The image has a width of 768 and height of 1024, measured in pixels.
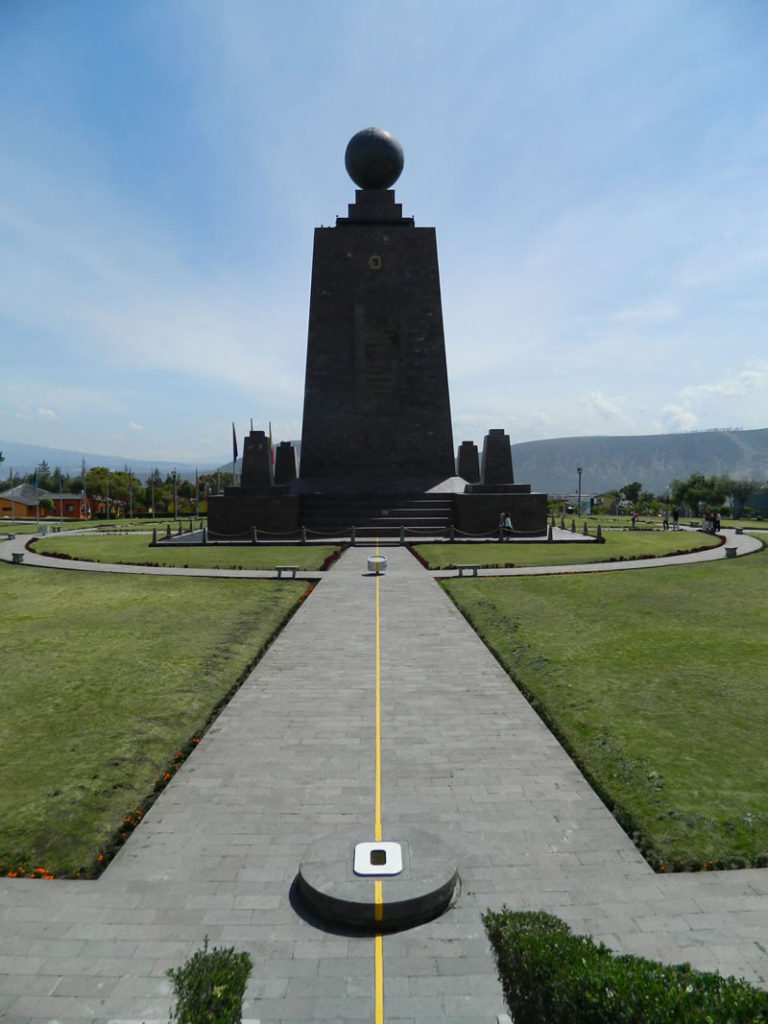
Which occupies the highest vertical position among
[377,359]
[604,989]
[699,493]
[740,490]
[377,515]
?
[377,359]

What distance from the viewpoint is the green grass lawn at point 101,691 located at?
6.32 meters

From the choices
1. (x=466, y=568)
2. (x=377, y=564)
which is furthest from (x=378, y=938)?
(x=466, y=568)

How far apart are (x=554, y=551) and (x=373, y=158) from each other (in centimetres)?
2697

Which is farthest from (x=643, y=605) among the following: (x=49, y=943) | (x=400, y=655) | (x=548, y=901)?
(x=49, y=943)

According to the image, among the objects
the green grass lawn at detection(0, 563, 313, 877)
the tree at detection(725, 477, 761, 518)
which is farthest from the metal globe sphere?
the tree at detection(725, 477, 761, 518)

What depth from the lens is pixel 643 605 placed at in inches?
636

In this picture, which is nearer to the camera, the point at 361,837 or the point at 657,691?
the point at 361,837

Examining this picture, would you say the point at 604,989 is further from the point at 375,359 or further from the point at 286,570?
the point at 375,359

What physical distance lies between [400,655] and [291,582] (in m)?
8.56

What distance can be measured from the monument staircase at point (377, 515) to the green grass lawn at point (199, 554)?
12.4 ft

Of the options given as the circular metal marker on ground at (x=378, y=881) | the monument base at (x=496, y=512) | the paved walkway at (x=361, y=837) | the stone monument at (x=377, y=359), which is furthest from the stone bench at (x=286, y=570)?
the circular metal marker on ground at (x=378, y=881)

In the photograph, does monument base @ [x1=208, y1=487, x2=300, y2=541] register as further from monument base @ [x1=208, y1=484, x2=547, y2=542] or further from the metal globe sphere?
the metal globe sphere

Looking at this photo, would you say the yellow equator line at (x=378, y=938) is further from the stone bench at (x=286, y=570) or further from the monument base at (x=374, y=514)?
the monument base at (x=374, y=514)

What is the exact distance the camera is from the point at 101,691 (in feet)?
32.9
